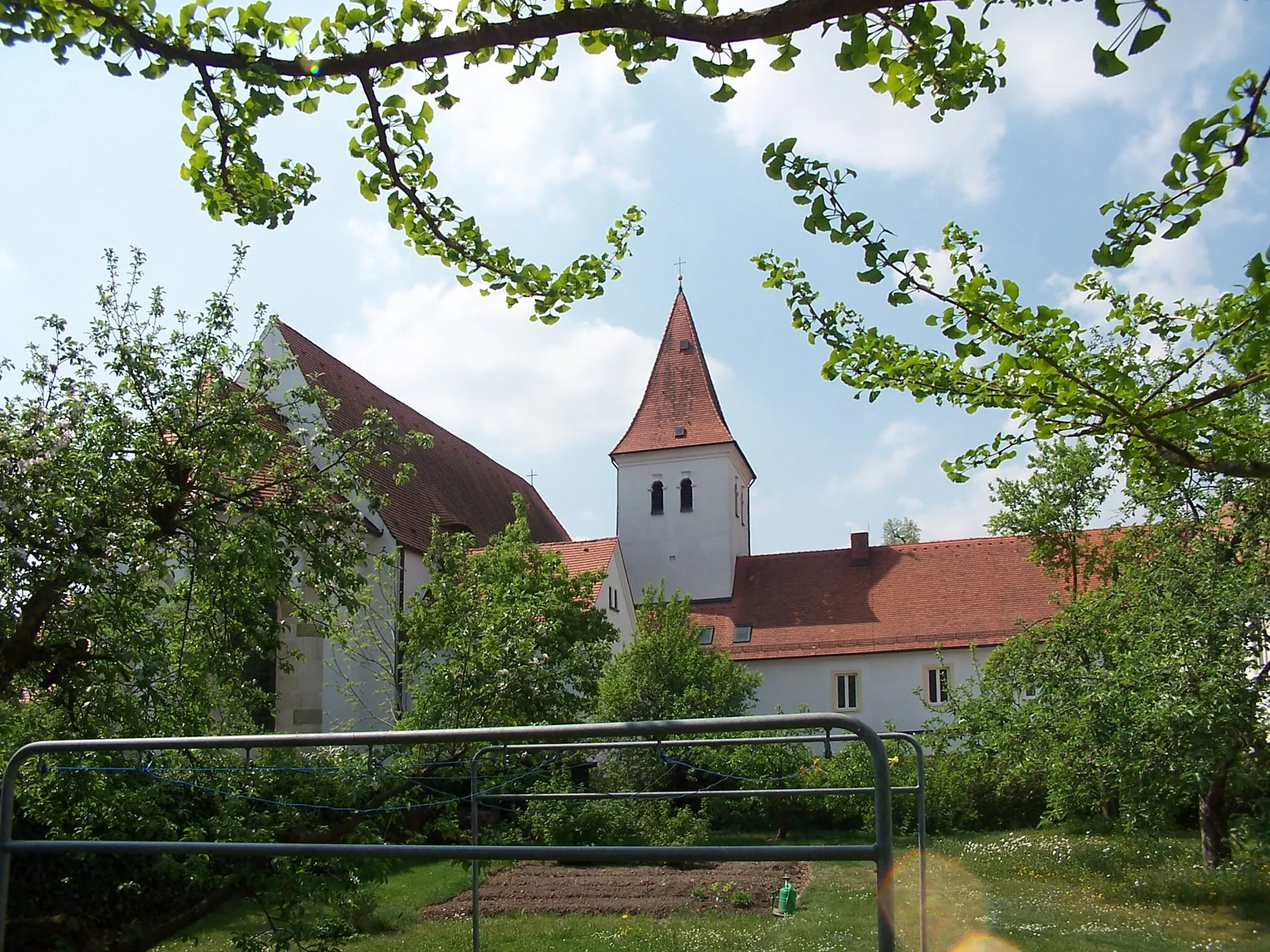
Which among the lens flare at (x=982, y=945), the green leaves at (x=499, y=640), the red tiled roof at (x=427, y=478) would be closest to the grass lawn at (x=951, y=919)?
the lens flare at (x=982, y=945)

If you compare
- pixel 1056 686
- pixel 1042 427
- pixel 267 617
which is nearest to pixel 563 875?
pixel 267 617

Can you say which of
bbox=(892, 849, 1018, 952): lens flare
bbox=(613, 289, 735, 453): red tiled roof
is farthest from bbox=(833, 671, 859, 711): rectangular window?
bbox=(892, 849, 1018, 952): lens flare

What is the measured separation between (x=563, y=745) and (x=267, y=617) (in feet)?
13.5

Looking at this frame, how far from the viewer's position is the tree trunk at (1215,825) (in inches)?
563

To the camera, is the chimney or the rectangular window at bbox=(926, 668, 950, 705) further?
the chimney

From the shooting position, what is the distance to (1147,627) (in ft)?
46.0

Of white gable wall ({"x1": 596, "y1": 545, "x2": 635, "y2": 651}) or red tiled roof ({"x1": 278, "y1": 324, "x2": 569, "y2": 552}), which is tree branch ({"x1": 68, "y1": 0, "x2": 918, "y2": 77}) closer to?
red tiled roof ({"x1": 278, "y1": 324, "x2": 569, "y2": 552})

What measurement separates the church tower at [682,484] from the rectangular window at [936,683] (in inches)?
321

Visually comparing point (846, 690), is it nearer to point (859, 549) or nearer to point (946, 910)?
point (859, 549)

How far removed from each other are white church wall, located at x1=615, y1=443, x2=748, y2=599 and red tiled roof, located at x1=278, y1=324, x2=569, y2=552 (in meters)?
3.25

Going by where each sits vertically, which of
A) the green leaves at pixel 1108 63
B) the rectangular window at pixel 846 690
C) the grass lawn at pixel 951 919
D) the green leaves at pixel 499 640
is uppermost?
the green leaves at pixel 1108 63

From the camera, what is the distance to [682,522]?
41.4 meters

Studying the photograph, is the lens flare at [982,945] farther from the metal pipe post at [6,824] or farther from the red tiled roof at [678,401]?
the red tiled roof at [678,401]

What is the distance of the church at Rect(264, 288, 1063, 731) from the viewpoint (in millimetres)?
26219
